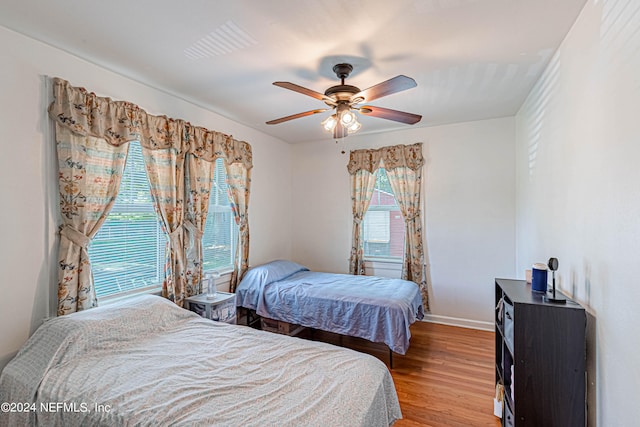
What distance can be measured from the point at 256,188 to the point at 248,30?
250cm

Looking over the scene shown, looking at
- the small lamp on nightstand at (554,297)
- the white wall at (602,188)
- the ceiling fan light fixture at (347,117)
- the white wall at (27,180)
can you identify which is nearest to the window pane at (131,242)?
the white wall at (27,180)

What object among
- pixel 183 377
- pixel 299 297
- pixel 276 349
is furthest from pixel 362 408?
pixel 299 297

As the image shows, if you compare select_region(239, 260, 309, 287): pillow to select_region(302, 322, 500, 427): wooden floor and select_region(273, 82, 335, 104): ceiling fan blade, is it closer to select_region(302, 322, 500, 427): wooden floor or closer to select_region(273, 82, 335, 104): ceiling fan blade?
select_region(302, 322, 500, 427): wooden floor

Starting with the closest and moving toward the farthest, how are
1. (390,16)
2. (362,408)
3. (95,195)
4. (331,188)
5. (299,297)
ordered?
(362,408)
(390,16)
(95,195)
(299,297)
(331,188)

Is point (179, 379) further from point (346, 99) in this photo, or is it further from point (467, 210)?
point (467, 210)

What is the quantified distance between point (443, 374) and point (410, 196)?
2229mm

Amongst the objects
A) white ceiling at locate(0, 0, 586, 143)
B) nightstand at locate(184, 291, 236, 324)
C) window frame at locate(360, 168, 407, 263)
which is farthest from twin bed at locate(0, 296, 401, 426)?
window frame at locate(360, 168, 407, 263)

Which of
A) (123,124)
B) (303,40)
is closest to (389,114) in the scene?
(303,40)

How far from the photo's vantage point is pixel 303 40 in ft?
6.64

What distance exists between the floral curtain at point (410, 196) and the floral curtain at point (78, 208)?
3.38 metres

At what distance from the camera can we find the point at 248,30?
75.7 inches

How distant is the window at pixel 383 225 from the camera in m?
4.34

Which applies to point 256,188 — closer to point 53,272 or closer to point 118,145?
point 118,145

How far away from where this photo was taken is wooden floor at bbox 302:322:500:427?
2242mm
